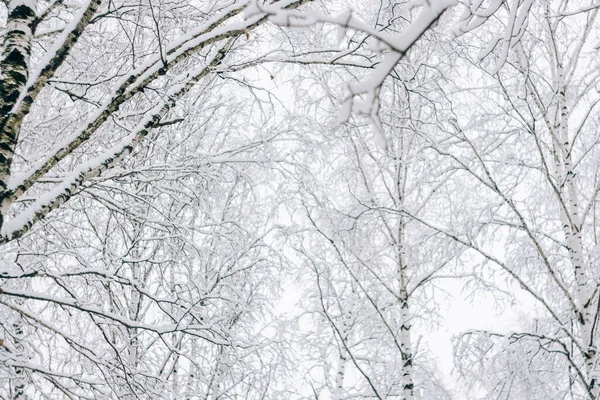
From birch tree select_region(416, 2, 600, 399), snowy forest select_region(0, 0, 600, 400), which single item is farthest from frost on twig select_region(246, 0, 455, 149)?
birch tree select_region(416, 2, 600, 399)

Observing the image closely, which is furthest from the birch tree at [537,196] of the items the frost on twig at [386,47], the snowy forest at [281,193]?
the frost on twig at [386,47]

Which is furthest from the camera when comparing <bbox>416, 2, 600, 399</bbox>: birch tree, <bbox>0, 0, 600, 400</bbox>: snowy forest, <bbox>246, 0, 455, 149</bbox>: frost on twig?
<bbox>416, 2, 600, 399</bbox>: birch tree

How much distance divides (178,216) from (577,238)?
12.9ft

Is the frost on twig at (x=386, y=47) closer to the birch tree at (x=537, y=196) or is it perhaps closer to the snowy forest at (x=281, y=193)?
the snowy forest at (x=281, y=193)

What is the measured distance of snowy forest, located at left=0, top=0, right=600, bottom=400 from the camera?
8.77 ft

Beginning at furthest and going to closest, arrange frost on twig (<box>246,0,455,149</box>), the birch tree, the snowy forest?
the birch tree, the snowy forest, frost on twig (<box>246,0,455,149</box>)

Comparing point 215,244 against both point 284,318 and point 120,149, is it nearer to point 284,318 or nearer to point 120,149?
point 284,318

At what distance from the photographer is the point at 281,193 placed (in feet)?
15.1

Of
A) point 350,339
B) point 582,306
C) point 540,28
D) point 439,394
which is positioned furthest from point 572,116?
point 350,339

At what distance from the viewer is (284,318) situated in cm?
605

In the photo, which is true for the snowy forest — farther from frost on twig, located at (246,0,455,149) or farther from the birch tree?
frost on twig, located at (246,0,455,149)

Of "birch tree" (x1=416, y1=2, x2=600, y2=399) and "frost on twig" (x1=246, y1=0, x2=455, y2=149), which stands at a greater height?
A: "birch tree" (x1=416, y1=2, x2=600, y2=399)

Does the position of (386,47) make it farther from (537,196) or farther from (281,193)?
(537,196)

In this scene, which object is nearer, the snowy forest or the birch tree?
the snowy forest
